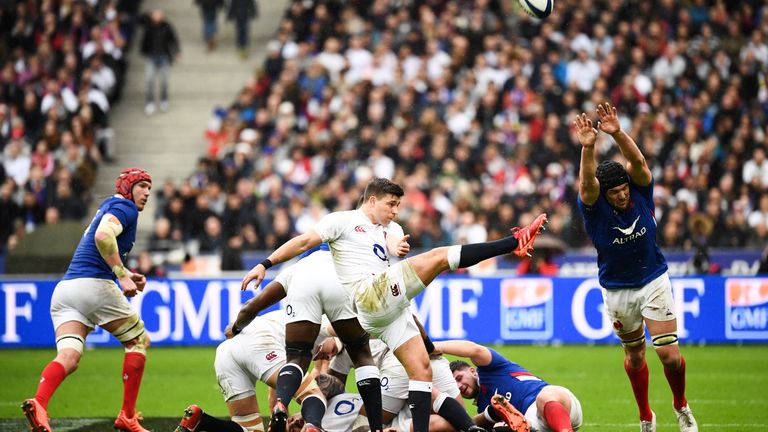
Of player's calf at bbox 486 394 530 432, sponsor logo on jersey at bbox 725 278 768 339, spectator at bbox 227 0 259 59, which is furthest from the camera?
spectator at bbox 227 0 259 59

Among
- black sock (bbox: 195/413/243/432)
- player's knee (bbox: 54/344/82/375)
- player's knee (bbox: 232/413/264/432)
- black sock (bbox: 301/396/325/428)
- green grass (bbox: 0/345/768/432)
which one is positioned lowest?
green grass (bbox: 0/345/768/432)

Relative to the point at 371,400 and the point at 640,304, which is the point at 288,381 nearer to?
the point at 371,400

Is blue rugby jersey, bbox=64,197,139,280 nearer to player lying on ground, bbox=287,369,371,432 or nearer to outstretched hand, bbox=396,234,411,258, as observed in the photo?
player lying on ground, bbox=287,369,371,432

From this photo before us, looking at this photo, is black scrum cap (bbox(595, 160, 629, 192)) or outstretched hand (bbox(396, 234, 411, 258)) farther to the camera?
black scrum cap (bbox(595, 160, 629, 192))

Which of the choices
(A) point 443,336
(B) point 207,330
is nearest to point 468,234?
(A) point 443,336

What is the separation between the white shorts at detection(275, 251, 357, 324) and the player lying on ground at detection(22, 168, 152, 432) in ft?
4.59

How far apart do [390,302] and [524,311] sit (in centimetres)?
977

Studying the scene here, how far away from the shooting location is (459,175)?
21.8 meters

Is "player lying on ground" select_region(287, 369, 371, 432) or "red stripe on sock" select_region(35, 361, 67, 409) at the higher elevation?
"red stripe on sock" select_region(35, 361, 67, 409)

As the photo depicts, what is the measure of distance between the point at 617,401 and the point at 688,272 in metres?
6.55

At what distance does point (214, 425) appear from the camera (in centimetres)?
907

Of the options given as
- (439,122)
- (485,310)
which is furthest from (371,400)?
(439,122)

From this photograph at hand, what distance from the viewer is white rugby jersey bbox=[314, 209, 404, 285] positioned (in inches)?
372

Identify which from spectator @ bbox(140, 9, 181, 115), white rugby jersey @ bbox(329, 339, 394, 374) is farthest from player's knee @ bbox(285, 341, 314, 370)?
spectator @ bbox(140, 9, 181, 115)
